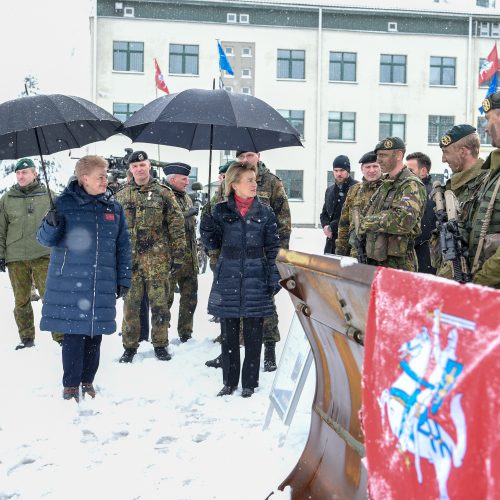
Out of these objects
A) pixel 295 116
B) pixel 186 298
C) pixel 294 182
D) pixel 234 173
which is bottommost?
pixel 186 298

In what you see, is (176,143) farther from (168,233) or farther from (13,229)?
(13,229)

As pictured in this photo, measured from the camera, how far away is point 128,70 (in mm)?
30984

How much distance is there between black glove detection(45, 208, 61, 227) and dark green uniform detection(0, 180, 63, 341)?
2.08m

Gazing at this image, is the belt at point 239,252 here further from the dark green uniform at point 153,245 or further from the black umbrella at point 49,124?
the black umbrella at point 49,124

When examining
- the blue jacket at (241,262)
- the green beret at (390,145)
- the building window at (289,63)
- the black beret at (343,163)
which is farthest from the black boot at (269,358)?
the building window at (289,63)

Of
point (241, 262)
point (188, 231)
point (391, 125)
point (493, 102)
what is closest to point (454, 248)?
point (493, 102)

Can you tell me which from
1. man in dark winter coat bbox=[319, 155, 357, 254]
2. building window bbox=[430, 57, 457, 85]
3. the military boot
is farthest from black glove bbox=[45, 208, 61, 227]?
building window bbox=[430, 57, 457, 85]

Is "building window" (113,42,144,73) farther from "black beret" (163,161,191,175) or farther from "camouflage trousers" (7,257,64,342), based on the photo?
"camouflage trousers" (7,257,64,342)

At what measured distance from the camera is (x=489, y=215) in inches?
130

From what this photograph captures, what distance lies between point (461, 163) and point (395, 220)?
0.89m

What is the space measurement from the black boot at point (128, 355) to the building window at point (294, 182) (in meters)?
25.9

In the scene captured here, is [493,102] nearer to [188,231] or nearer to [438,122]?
[188,231]

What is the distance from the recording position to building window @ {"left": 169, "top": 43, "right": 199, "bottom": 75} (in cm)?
3141

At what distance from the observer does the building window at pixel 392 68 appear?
3269cm
